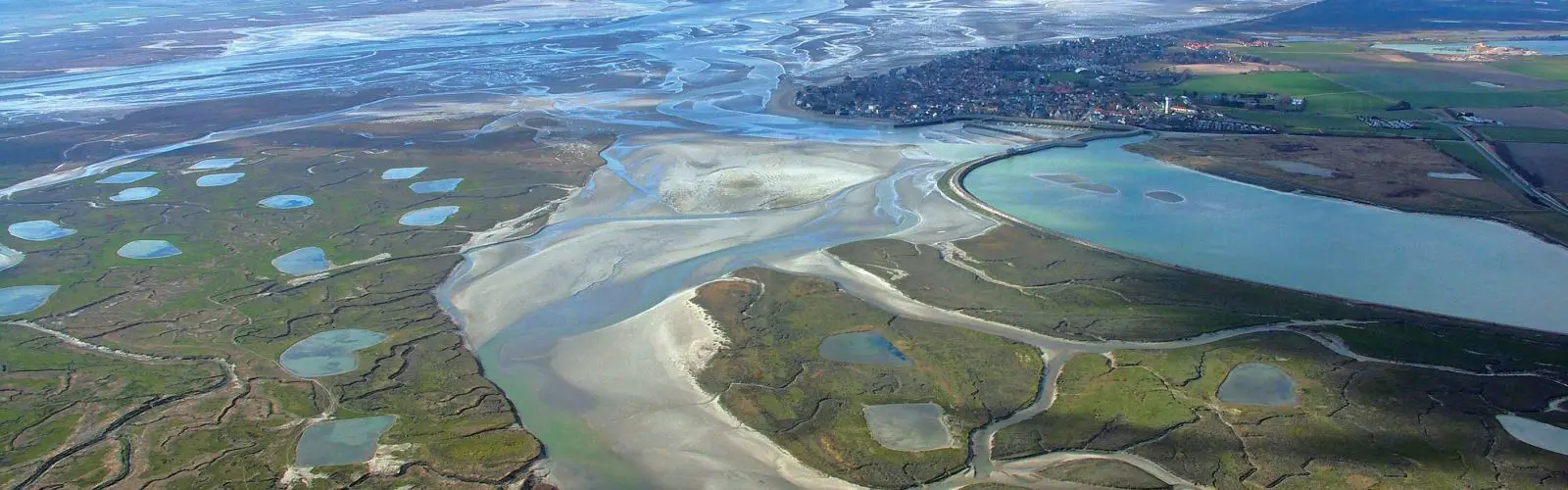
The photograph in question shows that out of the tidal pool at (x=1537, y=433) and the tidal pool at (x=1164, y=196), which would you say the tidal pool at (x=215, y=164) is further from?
the tidal pool at (x=1537, y=433)

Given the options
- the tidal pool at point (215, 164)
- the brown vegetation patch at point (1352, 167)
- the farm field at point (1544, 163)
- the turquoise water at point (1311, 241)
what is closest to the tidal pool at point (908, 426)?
the turquoise water at point (1311, 241)

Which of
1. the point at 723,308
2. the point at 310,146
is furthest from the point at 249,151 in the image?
the point at 723,308

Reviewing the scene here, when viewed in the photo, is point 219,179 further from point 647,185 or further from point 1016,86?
point 1016,86

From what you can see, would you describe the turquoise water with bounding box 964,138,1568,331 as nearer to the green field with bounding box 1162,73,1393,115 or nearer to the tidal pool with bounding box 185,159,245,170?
the green field with bounding box 1162,73,1393,115

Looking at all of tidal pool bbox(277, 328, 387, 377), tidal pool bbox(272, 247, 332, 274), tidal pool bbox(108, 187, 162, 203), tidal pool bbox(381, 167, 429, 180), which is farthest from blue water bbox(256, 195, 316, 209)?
tidal pool bbox(277, 328, 387, 377)

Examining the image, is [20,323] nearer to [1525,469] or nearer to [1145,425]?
[1145,425]

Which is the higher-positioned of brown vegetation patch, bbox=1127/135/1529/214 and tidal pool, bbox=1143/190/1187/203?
brown vegetation patch, bbox=1127/135/1529/214

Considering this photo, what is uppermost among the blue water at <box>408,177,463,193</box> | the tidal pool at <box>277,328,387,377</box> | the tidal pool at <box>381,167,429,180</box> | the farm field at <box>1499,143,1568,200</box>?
the farm field at <box>1499,143,1568,200</box>
